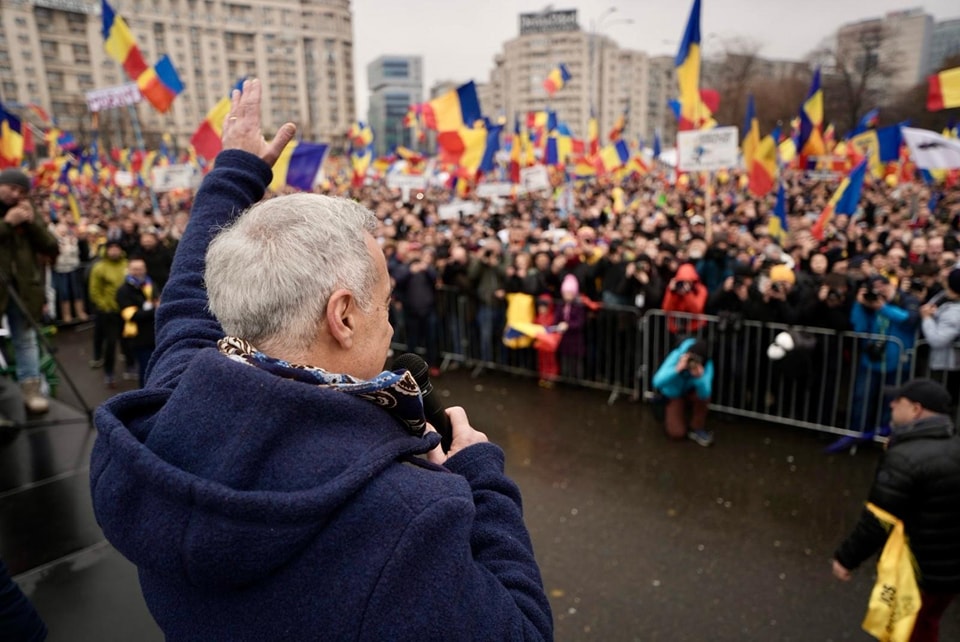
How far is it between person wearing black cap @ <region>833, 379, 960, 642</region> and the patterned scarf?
8.95 feet

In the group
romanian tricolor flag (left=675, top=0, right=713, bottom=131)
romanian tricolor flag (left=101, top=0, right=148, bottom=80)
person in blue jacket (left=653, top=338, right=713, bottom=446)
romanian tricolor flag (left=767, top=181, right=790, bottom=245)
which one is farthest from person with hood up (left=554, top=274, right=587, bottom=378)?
romanian tricolor flag (left=101, top=0, right=148, bottom=80)

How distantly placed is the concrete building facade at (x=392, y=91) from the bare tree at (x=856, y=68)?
3723 inches

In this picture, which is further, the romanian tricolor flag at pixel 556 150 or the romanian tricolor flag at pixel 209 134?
the romanian tricolor flag at pixel 556 150

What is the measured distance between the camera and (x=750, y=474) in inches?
208

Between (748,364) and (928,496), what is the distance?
4.00 metres

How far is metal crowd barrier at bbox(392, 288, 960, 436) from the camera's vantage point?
587 centimetres

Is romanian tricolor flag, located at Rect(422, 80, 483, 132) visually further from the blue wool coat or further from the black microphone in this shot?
the blue wool coat

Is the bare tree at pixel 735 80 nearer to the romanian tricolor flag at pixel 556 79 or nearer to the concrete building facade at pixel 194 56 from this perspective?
the romanian tricolor flag at pixel 556 79

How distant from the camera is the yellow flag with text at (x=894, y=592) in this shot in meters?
2.82

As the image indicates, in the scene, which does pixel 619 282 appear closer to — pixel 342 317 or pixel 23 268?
pixel 23 268

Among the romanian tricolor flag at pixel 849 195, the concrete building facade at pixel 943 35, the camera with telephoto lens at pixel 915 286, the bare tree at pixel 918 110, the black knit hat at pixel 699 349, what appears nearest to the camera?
the black knit hat at pixel 699 349

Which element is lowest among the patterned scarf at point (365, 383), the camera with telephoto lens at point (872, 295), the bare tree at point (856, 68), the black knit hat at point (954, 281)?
the camera with telephoto lens at point (872, 295)

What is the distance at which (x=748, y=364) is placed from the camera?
6672 millimetres

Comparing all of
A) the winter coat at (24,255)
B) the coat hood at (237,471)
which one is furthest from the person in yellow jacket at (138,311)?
the coat hood at (237,471)
